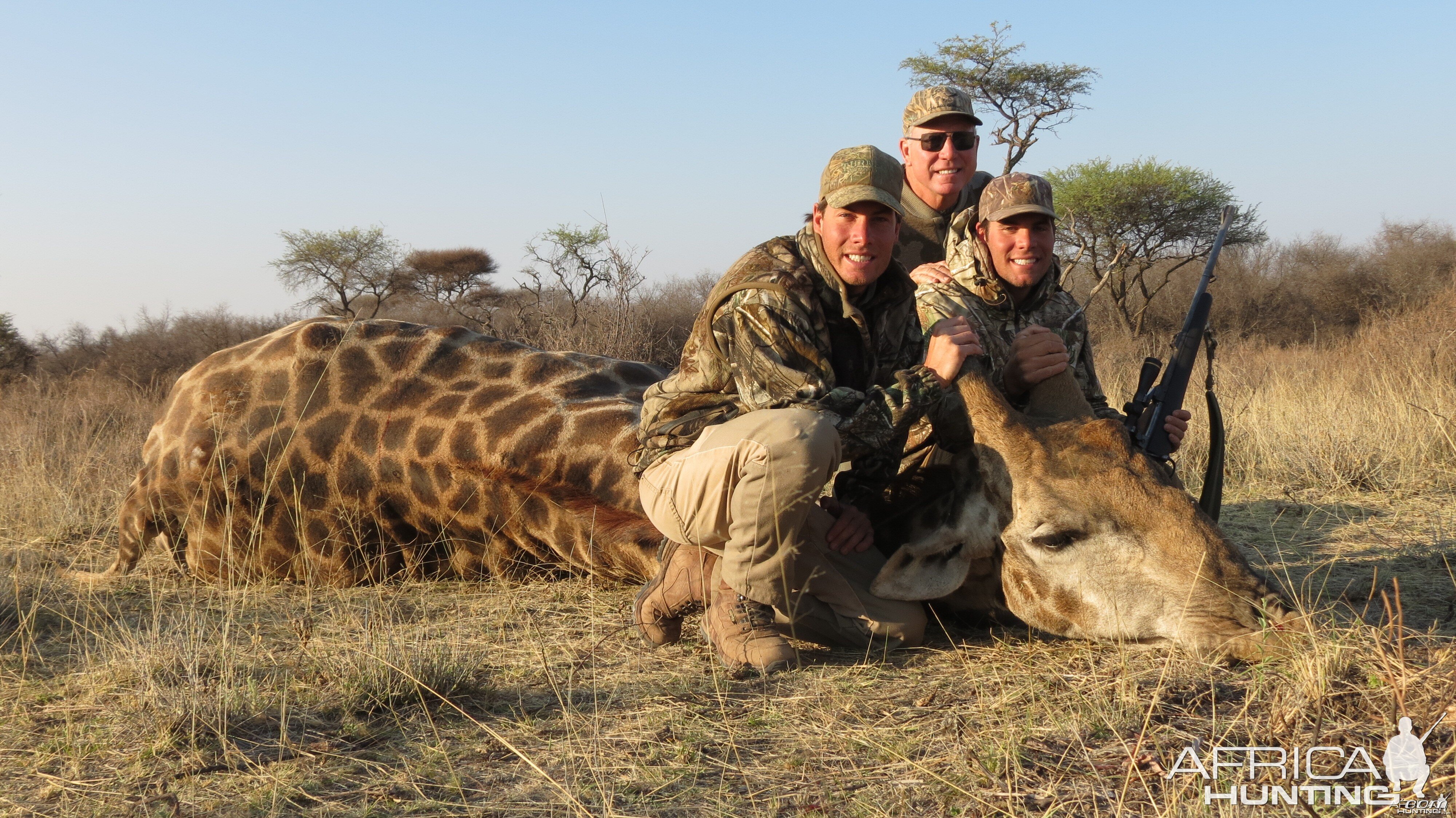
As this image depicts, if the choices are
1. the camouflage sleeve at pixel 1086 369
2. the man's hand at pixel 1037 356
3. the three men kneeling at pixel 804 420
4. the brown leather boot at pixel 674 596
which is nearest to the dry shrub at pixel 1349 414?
the camouflage sleeve at pixel 1086 369

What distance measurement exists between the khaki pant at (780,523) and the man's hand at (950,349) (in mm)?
433

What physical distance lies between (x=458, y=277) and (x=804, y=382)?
76.0 feet

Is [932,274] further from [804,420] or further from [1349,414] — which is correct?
[1349,414]

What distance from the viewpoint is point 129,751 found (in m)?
3.11

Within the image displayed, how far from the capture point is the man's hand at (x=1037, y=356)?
4.00m

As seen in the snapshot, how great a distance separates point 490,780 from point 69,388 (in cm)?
1349

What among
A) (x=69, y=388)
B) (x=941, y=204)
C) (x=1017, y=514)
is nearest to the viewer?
(x=1017, y=514)

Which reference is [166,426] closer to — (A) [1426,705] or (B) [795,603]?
(B) [795,603]

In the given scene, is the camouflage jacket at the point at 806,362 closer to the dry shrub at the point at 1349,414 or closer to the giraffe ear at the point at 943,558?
the giraffe ear at the point at 943,558

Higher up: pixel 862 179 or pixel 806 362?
pixel 862 179

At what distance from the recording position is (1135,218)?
23.2 meters

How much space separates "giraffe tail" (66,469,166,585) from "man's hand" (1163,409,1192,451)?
4.57 metres

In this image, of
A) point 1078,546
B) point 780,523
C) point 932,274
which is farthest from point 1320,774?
point 932,274

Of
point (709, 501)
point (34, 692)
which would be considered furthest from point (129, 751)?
point (709, 501)
